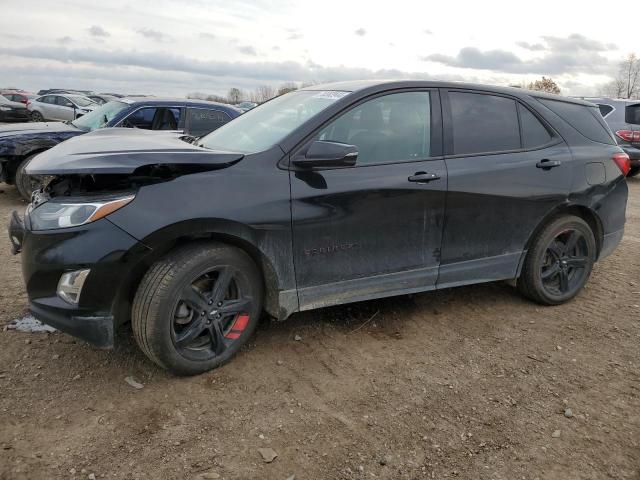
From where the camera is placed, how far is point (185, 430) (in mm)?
2598

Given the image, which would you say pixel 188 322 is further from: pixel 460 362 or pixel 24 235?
pixel 460 362

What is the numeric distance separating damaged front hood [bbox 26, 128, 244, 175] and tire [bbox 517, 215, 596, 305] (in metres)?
2.54

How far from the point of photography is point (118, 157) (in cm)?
278

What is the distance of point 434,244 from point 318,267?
902mm

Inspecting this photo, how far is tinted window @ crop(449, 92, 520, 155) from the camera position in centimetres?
369

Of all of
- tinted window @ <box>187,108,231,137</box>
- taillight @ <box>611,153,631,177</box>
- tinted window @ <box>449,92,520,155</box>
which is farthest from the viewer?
tinted window @ <box>187,108,231,137</box>

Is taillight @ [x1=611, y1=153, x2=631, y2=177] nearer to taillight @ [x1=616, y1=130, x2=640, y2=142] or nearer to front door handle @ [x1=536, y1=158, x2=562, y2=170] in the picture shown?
front door handle @ [x1=536, y1=158, x2=562, y2=170]

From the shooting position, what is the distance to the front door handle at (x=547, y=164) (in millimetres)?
3931

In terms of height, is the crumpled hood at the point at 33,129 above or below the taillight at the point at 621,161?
above

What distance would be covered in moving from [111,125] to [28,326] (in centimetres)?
433

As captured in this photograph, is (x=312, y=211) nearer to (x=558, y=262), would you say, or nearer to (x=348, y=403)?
(x=348, y=403)

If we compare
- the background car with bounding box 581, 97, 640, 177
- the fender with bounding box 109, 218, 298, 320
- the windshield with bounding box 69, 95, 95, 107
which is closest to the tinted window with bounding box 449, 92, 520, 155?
the fender with bounding box 109, 218, 298, 320

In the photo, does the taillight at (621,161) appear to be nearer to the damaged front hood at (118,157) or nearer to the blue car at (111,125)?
the damaged front hood at (118,157)

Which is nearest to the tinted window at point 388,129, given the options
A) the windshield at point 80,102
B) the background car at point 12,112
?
the windshield at point 80,102
